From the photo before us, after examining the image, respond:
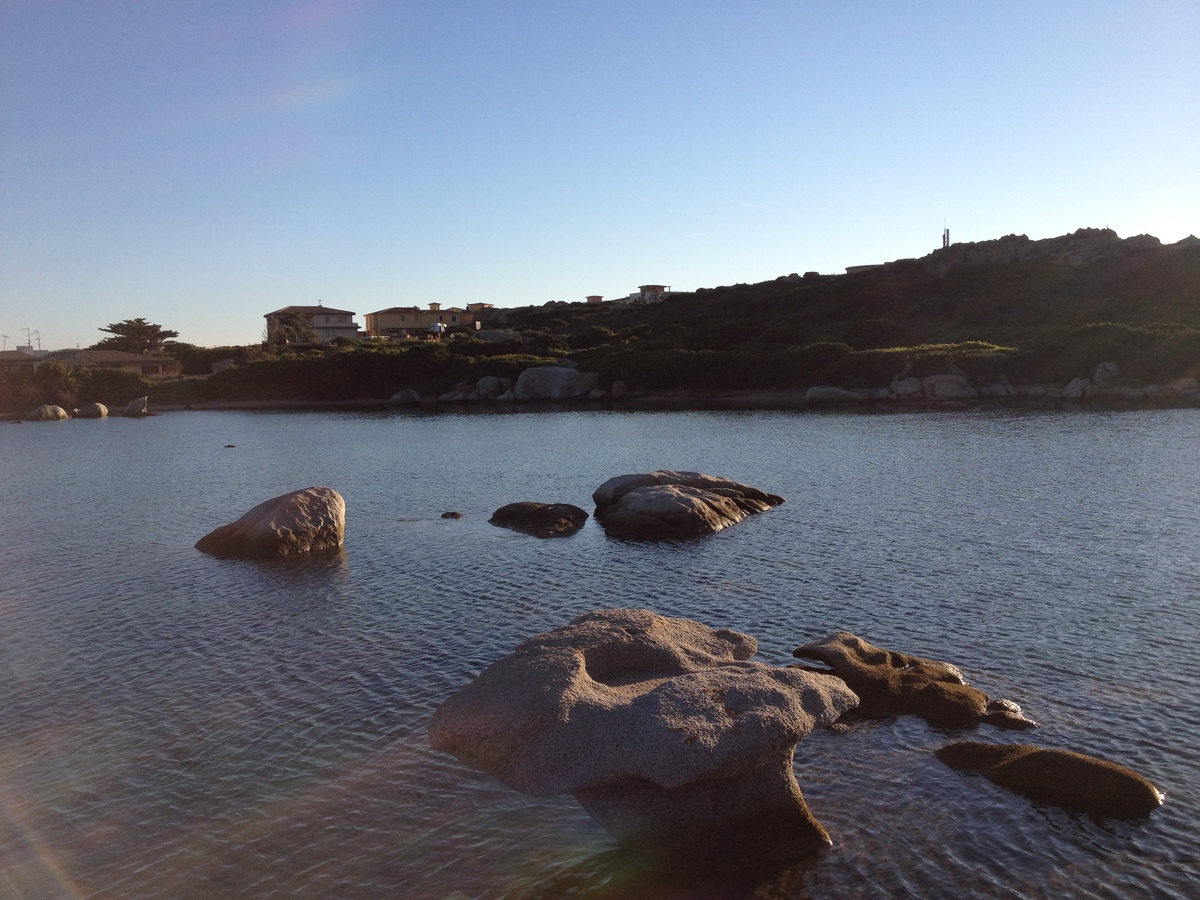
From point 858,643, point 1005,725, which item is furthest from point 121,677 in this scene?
point 1005,725

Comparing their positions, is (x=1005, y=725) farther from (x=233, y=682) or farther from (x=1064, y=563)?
(x=233, y=682)

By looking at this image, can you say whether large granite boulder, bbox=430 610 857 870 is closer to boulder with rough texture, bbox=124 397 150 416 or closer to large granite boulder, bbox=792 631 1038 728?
large granite boulder, bbox=792 631 1038 728

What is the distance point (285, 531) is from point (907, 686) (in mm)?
23228

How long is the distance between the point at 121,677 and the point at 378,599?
758 cm

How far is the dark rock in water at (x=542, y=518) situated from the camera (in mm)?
36094

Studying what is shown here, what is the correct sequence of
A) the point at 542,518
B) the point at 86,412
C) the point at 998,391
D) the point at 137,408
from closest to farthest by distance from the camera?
the point at 542,518
the point at 998,391
the point at 137,408
the point at 86,412

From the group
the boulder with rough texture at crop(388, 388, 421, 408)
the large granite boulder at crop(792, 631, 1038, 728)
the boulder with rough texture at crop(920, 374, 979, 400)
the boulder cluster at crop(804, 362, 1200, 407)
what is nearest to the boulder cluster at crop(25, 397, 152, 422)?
the boulder with rough texture at crop(388, 388, 421, 408)

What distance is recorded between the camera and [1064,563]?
90.3 feet

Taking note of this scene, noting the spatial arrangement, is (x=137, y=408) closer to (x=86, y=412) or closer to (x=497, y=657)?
(x=86, y=412)

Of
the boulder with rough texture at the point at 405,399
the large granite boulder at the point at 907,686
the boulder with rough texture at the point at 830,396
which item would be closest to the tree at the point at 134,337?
the boulder with rough texture at the point at 405,399

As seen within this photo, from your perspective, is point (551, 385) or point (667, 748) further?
point (551, 385)

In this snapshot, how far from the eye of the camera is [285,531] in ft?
108

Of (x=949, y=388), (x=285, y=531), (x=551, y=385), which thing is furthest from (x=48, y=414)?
(x=949, y=388)

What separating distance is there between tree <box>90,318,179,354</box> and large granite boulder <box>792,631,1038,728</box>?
7561 inches
